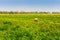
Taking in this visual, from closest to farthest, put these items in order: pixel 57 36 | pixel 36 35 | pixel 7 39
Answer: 1. pixel 7 39
2. pixel 36 35
3. pixel 57 36

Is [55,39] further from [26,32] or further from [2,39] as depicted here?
[2,39]

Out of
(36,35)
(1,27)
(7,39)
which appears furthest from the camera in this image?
(1,27)

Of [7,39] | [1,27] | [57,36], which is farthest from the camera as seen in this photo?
[1,27]

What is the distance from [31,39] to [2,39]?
5.24 feet

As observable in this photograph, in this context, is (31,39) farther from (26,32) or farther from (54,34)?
(54,34)

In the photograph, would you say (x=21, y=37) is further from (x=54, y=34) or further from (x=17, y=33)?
(x=54, y=34)

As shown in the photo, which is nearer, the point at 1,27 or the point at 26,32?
the point at 26,32

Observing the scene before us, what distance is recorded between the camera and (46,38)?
1285 cm

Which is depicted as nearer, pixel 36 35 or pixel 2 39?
pixel 2 39

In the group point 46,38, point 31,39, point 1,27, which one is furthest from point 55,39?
point 1,27

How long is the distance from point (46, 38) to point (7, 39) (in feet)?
7.36

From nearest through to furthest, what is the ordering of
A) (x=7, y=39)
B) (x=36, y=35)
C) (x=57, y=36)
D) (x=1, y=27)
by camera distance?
(x=7, y=39) → (x=36, y=35) → (x=57, y=36) → (x=1, y=27)

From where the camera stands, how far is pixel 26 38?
496 inches

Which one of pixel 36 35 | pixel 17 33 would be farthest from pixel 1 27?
pixel 36 35
